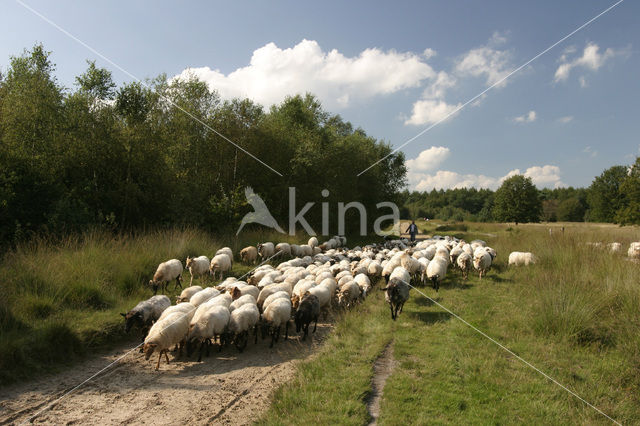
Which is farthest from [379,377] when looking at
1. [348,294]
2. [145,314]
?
[145,314]

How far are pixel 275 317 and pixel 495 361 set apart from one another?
4.36m

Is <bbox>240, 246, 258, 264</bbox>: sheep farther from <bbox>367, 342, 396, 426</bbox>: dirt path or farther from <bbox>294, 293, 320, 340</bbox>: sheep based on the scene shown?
<bbox>367, 342, 396, 426</bbox>: dirt path

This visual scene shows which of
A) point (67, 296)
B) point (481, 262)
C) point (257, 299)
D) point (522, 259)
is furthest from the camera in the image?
point (522, 259)

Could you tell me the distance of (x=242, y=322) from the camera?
7254mm

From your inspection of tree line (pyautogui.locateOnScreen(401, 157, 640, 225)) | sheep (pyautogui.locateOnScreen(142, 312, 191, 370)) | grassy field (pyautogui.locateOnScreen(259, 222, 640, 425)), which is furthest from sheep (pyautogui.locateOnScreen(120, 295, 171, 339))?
tree line (pyautogui.locateOnScreen(401, 157, 640, 225))

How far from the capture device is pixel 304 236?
23438 mm

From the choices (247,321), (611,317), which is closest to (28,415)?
(247,321)

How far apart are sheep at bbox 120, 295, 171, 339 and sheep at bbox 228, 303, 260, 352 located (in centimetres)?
182

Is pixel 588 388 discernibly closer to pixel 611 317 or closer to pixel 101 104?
pixel 611 317

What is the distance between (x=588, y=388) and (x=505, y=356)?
1.33m

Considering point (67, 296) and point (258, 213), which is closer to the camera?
point (67, 296)

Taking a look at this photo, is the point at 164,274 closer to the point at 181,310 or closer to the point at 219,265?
the point at 219,265

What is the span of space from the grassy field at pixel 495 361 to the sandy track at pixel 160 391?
25.4 inches

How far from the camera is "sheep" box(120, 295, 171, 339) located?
731cm
